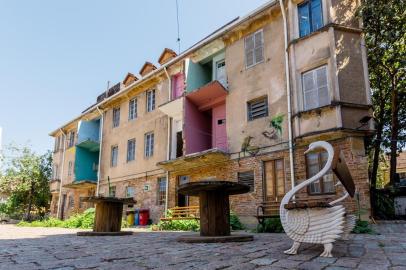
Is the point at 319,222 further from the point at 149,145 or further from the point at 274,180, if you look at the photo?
the point at 149,145

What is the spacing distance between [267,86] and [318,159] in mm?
3747

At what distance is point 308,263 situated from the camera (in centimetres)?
338

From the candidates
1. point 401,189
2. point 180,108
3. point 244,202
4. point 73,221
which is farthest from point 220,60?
point 73,221

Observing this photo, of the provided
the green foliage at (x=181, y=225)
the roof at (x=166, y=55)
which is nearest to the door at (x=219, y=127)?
the green foliage at (x=181, y=225)

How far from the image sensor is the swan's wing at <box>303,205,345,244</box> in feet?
12.1

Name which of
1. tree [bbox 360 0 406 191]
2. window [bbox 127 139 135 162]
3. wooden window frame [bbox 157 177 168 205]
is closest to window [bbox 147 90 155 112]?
window [bbox 127 139 135 162]

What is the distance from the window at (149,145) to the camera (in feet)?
58.0

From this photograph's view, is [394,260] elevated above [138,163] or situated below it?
below

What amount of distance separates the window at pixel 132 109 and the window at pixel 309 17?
37.5 feet

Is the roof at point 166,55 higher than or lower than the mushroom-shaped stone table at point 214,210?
higher

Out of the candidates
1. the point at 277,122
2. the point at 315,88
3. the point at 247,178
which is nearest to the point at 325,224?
the point at 315,88

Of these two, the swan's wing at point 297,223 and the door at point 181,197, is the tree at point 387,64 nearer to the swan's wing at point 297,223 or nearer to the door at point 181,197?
the door at point 181,197

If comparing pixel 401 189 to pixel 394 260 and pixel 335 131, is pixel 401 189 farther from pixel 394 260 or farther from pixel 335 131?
pixel 394 260

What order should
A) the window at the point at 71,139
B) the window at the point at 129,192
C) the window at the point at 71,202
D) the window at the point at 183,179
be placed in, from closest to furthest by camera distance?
the window at the point at 183,179 < the window at the point at 129,192 < the window at the point at 71,202 < the window at the point at 71,139
